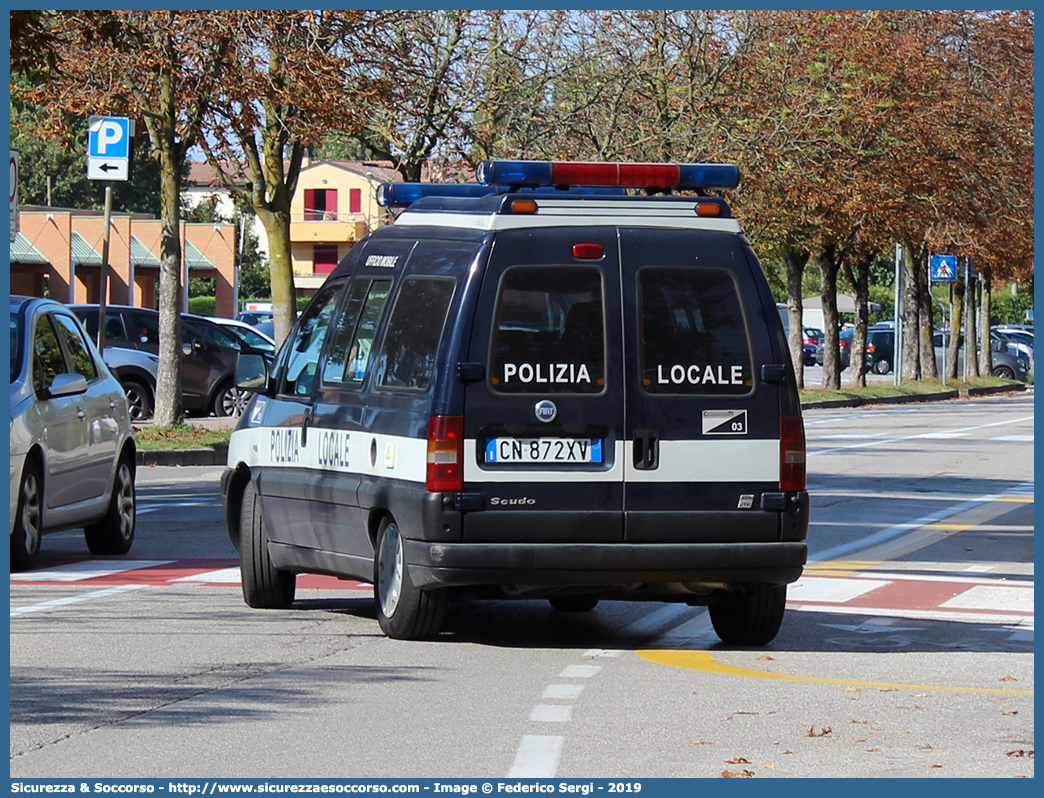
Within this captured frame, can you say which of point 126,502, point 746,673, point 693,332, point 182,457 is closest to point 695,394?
point 693,332

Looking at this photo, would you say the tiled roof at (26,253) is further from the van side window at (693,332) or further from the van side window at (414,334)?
the van side window at (693,332)

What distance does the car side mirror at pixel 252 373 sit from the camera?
35.0 ft

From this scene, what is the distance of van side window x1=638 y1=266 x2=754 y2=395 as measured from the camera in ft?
29.5

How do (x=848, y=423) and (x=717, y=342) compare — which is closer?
(x=717, y=342)

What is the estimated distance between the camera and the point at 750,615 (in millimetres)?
9375

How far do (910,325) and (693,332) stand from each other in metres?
48.5

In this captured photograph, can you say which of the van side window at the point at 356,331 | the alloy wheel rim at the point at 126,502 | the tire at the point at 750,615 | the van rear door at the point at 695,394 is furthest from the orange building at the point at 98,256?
the van rear door at the point at 695,394

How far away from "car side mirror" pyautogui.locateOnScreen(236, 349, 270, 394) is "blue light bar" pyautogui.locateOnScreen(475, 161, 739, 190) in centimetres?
198

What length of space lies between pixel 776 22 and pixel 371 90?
60.2 ft

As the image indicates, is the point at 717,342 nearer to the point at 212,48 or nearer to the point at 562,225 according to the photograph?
the point at 562,225

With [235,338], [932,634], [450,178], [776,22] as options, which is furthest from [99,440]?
[776,22]

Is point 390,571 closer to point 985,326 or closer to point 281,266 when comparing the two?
point 281,266

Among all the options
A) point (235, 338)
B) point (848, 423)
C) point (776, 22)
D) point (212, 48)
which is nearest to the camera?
point (212, 48)

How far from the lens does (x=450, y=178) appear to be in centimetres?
3531
